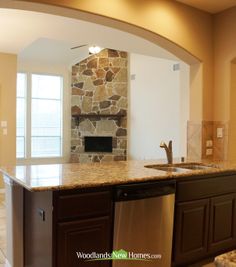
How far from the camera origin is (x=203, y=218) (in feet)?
9.66

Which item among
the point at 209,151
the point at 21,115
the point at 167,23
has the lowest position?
the point at 209,151

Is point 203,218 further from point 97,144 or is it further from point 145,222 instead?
point 97,144

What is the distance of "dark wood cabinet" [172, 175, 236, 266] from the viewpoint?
9.12 feet

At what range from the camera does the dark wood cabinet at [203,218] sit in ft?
9.12

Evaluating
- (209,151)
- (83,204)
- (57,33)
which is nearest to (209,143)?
(209,151)

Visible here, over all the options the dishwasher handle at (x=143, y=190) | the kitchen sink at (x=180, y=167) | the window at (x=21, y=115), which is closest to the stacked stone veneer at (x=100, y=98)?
the window at (x=21, y=115)

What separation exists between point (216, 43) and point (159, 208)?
2.42 meters

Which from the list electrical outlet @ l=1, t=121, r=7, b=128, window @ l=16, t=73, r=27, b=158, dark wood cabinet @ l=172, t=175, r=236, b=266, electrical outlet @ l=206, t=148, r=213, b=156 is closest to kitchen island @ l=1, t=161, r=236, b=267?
dark wood cabinet @ l=172, t=175, r=236, b=266

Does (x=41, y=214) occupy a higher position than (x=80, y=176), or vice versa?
(x=80, y=176)

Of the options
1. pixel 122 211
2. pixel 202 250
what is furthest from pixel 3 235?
pixel 202 250

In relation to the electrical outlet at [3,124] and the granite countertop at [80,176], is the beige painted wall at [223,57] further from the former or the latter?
the electrical outlet at [3,124]

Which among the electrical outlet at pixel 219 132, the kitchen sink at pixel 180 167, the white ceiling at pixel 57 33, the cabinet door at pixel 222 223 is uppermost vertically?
the white ceiling at pixel 57 33

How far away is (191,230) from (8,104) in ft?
13.8

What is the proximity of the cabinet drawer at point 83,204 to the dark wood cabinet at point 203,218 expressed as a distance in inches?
29.9
